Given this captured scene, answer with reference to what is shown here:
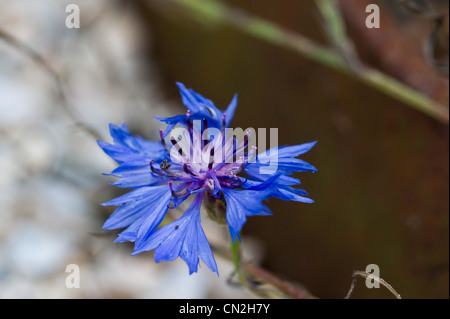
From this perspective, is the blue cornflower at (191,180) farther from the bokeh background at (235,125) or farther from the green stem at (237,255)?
the bokeh background at (235,125)

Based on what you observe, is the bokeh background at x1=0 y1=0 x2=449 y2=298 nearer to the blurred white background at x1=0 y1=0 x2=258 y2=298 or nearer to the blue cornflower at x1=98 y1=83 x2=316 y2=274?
the blurred white background at x1=0 y1=0 x2=258 y2=298

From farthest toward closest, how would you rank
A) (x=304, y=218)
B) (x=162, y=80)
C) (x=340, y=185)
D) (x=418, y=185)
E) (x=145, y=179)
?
(x=162, y=80), (x=304, y=218), (x=340, y=185), (x=418, y=185), (x=145, y=179)

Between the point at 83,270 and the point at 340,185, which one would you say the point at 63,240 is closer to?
the point at 83,270

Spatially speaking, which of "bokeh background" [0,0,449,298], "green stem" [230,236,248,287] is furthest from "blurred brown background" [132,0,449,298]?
"green stem" [230,236,248,287]

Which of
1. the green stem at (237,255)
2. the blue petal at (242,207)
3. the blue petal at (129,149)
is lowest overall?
the green stem at (237,255)

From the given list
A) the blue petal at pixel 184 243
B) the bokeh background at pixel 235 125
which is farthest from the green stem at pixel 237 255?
the bokeh background at pixel 235 125
